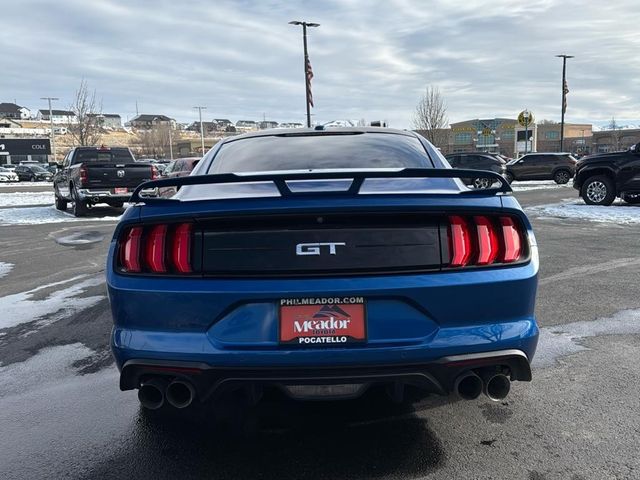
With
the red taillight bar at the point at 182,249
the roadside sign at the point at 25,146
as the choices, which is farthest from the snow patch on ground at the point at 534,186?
the roadside sign at the point at 25,146

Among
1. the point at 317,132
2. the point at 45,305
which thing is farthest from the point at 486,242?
the point at 45,305

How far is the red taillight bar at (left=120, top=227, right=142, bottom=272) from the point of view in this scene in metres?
2.51

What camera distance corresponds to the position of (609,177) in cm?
1381

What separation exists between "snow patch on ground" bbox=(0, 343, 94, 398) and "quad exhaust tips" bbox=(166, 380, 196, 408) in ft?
5.48

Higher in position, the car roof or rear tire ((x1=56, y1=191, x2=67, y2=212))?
the car roof

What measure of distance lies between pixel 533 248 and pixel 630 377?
159 cm

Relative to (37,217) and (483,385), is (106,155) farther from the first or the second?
(483,385)

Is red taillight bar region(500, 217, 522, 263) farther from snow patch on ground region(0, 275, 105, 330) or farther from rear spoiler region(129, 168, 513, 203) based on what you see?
snow patch on ground region(0, 275, 105, 330)

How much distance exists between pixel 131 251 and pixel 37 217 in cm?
1443

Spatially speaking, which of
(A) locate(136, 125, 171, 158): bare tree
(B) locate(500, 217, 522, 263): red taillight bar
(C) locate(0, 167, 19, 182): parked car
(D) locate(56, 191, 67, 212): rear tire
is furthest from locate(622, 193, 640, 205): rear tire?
(A) locate(136, 125, 171, 158): bare tree

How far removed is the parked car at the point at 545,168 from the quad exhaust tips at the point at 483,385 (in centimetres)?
2596

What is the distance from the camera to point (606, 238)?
Answer: 925 cm

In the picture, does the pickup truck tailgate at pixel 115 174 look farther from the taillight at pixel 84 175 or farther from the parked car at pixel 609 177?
the parked car at pixel 609 177

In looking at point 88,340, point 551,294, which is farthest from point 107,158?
point 551,294
